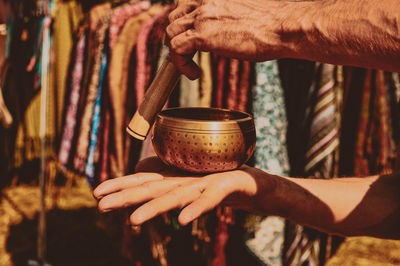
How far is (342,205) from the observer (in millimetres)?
901

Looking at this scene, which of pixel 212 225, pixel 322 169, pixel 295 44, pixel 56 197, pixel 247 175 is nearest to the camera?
pixel 295 44

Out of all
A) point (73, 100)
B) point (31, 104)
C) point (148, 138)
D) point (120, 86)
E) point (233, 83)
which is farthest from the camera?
point (31, 104)

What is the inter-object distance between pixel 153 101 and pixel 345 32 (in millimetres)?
412

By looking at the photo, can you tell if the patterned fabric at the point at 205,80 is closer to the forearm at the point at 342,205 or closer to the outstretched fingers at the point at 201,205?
the forearm at the point at 342,205

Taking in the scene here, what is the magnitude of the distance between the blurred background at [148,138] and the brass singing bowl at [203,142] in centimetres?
51

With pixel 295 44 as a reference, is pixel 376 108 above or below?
below

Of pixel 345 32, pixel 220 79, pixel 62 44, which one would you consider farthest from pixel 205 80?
pixel 62 44

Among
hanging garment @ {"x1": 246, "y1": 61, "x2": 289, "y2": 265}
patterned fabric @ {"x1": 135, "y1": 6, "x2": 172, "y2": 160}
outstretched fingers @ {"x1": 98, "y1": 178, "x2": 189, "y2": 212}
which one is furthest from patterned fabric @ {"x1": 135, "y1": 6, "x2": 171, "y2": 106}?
outstretched fingers @ {"x1": 98, "y1": 178, "x2": 189, "y2": 212}

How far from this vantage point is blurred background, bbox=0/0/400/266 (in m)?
1.30

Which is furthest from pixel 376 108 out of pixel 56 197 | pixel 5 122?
pixel 56 197

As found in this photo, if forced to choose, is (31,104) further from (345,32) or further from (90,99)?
(345,32)

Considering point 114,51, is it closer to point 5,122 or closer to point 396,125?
point 5,122

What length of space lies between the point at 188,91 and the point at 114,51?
0.46 metres

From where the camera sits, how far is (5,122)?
1597 mm
